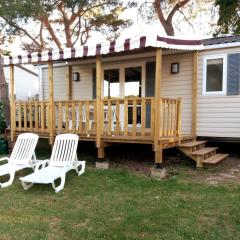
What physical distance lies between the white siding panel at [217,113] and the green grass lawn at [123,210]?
2.10 meters

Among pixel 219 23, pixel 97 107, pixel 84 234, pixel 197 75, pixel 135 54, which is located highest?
pixel 219 23

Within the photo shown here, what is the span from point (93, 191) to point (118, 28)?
12.7 m

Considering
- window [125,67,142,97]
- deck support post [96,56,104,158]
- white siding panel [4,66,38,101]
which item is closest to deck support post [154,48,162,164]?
deck support post [96,56,104,158]

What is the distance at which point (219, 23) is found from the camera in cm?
1395

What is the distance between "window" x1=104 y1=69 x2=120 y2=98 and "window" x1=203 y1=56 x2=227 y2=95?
2611mm

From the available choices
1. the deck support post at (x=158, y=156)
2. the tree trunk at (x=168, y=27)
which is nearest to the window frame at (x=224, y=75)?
the deck support post at (x=158, y=156)

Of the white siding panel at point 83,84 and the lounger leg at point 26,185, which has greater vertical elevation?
the white siding panel at point 83,84

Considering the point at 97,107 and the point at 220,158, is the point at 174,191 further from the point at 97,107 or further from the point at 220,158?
the point at 97,107

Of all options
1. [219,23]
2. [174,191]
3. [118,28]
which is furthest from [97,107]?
[118,28]

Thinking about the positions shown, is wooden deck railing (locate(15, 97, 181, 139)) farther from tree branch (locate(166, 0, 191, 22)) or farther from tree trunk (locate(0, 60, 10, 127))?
tree branch (locate(166, 0, 191, 22))

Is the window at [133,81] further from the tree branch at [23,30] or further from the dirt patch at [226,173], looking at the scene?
the tree branch at [23,30]

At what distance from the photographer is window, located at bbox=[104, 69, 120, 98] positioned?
31.0 ft

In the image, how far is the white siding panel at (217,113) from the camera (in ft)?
25.1

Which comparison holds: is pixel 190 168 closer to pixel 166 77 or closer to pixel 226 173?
pixel 226 173
